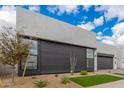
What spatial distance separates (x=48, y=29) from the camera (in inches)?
558

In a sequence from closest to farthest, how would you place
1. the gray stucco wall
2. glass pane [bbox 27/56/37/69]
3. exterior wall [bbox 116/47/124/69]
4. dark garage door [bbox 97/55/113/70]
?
the gray stucco wall → glass pane [bbox 27/56/37/69] → dark garage door [bbox 97/55/113/70] → exterior wall [bbox 116/47/124/69]

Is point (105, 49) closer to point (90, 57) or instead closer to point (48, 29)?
point (90, 57)

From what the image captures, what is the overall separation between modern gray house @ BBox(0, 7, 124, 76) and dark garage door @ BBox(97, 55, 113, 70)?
2.20 m

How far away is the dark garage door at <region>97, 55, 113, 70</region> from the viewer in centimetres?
2359

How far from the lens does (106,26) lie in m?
18.1

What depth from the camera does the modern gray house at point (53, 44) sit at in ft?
40.1

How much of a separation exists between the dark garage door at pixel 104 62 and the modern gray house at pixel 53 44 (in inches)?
86.6

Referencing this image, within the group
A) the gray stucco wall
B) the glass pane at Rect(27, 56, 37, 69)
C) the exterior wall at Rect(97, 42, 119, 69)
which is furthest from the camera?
the exterior wall at Rect(97, 42, 119, 69)

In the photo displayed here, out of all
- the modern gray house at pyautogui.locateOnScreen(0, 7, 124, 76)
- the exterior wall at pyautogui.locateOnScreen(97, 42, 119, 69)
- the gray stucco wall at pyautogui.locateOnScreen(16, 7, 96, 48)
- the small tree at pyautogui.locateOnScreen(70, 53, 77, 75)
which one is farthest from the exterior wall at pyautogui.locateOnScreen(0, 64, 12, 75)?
the exterior wall at pyautogui.locateOnScreen(97, 42, 119, 69)

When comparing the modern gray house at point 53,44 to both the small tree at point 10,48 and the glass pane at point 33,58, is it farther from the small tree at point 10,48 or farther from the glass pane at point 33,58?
the small tree at point 10,48

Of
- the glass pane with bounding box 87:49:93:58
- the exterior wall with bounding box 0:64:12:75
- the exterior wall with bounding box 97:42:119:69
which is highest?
the exterior wall with bounding box 97:42:119:69

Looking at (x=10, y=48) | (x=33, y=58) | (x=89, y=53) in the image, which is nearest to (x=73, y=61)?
(x=89, y=53)

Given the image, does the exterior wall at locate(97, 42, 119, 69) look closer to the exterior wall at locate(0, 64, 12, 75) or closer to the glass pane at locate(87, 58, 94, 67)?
the glass pane at locate(87, 58, 94, 67)

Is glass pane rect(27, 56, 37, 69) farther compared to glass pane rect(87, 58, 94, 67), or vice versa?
glass pane rect(87, 58, 94, 67)
